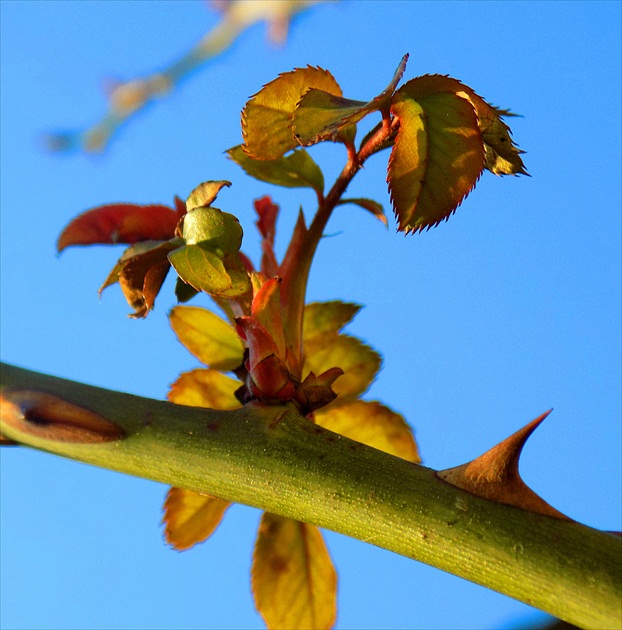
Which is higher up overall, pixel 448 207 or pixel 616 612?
pixel 448 207

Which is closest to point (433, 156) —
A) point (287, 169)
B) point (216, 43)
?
point (287, 169)

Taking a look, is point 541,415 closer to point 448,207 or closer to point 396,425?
point 448,207

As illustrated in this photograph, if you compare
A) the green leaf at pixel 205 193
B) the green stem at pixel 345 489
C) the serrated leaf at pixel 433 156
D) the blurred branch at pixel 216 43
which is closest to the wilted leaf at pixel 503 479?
the green stem at pixel 345 489

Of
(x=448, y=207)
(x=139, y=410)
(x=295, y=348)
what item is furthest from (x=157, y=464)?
(x=448, y=207)

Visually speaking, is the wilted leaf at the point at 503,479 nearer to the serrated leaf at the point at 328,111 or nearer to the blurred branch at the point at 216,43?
the serrated leaf at the point at 328,111

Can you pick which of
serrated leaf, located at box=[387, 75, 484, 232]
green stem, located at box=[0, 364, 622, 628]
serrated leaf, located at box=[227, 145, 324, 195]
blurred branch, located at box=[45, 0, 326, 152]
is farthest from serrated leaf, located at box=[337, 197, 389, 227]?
blurred branch, located at box=[45, 0, 326, 152]

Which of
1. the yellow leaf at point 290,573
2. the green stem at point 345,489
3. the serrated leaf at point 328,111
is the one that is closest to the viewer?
the green stem at point 345,489
